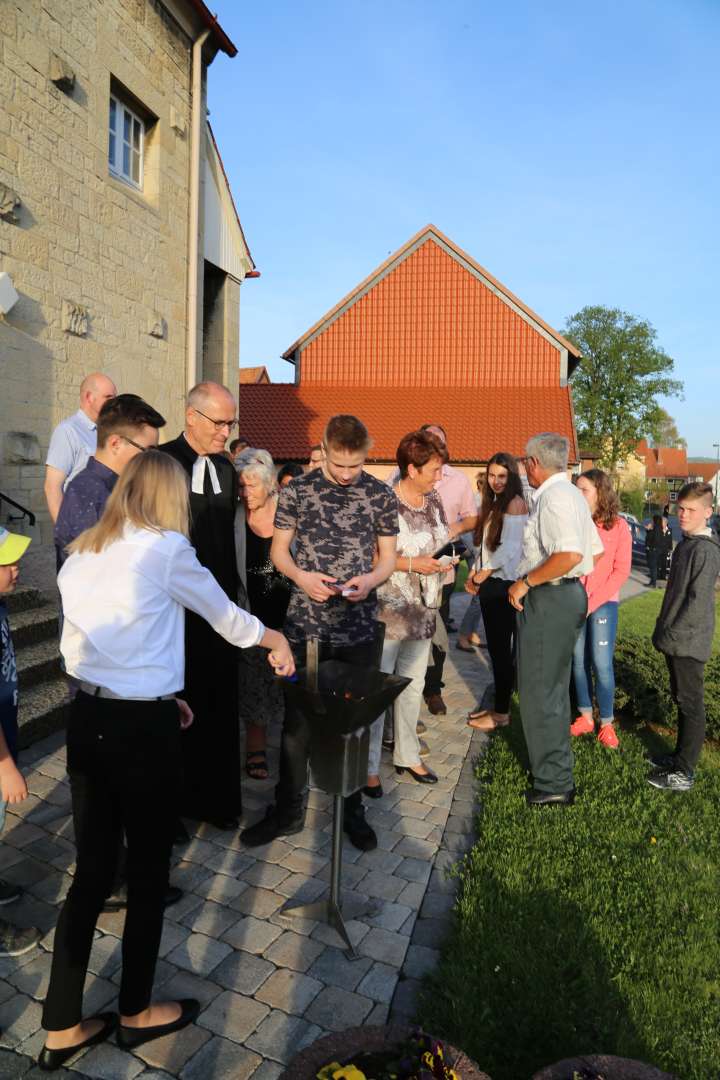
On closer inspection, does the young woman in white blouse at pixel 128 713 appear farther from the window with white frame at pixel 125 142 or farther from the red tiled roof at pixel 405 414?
the red tiled roof at pixel 405 414

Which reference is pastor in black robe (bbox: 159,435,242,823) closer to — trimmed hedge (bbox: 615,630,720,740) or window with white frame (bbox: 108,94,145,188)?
trimmed hedge (bbox: 615,630,720,740)

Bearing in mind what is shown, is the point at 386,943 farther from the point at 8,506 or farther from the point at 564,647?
the point at 8,506

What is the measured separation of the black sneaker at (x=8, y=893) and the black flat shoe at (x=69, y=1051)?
3.06 feet

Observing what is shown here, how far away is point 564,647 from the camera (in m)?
4.12

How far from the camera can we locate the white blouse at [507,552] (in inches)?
223

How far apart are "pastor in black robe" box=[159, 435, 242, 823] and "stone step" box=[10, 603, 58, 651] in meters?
2.79

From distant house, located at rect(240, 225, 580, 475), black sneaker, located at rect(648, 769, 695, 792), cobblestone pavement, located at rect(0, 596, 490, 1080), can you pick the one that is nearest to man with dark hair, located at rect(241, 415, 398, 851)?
cobblestone pavement, located at rect(0, 596, 490, 1080)

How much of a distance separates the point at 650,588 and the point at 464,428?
8.71m

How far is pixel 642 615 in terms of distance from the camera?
471 inches

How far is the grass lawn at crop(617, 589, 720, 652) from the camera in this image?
1020cm

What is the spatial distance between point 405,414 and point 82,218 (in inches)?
669

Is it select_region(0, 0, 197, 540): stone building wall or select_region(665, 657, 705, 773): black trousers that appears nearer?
select_region(665, 657, 705, 773): black trousers

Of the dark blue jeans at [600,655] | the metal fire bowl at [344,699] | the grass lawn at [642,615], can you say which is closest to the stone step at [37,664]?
the metal fire bowl at [344,699]

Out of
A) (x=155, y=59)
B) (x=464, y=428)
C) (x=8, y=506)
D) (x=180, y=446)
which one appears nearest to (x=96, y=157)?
(x=155, y=59)
